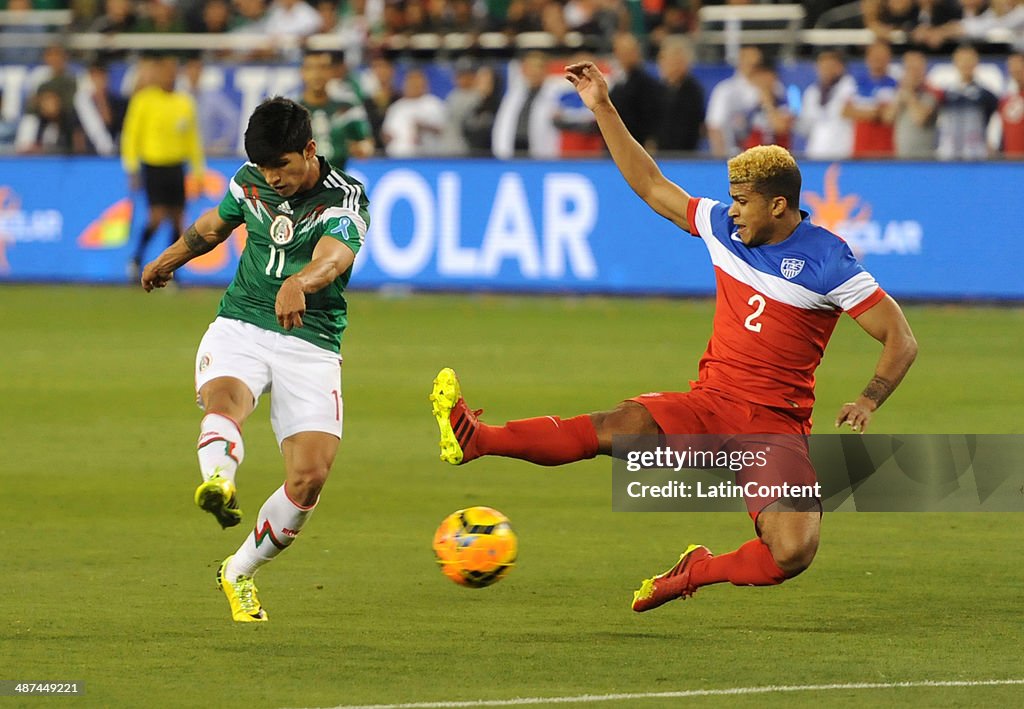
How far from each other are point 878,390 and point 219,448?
8.32 ft

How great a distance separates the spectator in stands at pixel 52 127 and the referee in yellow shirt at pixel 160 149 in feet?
8.91

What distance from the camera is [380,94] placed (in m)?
24.5

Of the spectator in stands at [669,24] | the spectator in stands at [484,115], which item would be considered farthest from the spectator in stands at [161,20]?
the spectator in stands at [669,24]

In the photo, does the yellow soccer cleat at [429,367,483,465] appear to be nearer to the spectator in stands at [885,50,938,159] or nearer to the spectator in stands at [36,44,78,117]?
the spectator in stands at [885,50,938,159]

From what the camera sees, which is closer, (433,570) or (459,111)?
(433,570)

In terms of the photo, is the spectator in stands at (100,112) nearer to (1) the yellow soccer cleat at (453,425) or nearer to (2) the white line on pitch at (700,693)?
(1) the yellow soccer cleat at (453,425)

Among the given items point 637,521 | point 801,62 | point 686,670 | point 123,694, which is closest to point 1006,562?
point 637,521

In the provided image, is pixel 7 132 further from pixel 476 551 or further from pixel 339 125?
pixel 476 551

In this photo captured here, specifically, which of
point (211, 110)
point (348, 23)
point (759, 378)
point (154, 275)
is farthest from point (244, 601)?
point (348, 23)

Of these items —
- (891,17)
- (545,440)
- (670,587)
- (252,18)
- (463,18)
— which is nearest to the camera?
(545,440)

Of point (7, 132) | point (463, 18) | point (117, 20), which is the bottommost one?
point (7, 132)

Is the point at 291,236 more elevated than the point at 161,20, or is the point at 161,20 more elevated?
the point at 291,236

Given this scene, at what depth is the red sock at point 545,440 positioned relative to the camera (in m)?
7.82

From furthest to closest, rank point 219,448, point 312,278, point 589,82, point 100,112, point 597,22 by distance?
point 100,112, point 597,22, point 589,82, point 312,278, point 219,448
